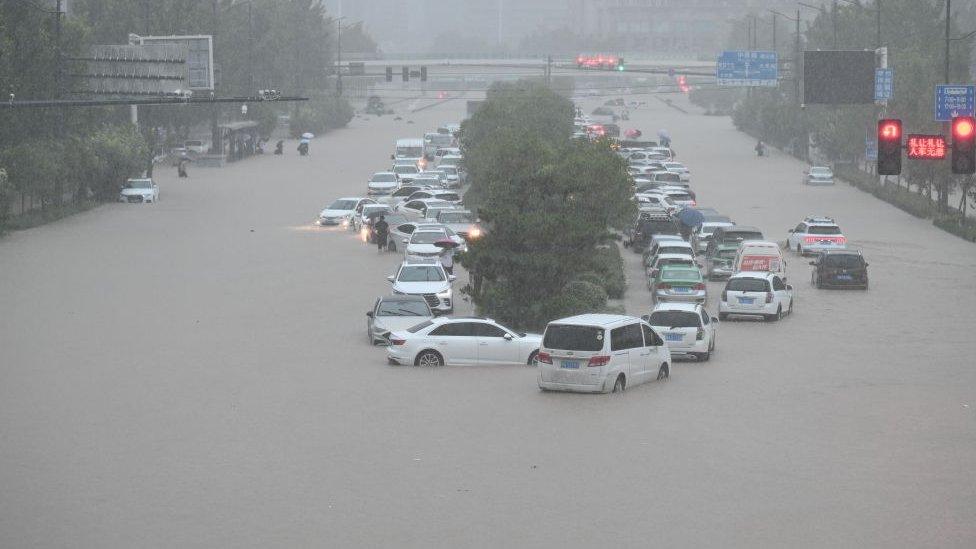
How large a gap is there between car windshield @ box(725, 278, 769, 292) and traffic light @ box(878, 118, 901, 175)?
13151 millimetres

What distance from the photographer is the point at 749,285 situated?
138ft

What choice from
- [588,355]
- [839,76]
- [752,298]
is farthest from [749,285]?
[839,76]

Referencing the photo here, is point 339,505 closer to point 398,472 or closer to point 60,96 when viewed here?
point 398,472

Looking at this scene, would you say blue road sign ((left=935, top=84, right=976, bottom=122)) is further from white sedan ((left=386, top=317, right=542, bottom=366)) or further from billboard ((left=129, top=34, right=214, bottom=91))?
billboard ((left=129, top=34, right=214, bottom=91))

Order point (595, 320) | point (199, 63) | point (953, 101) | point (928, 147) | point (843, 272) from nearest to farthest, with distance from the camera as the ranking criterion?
point (928, 147) < point (595, 320) < point (843, 272) < point (953, 101) < point (199, 63)

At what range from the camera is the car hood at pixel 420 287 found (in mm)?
42781

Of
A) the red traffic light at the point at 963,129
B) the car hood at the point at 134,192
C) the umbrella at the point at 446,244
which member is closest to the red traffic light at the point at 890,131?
the red traffic light at the point at 963,129

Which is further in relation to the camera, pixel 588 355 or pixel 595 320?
pixel 595 320

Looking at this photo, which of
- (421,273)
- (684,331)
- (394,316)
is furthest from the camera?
(421,273)

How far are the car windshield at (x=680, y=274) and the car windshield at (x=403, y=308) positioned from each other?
9032 mm

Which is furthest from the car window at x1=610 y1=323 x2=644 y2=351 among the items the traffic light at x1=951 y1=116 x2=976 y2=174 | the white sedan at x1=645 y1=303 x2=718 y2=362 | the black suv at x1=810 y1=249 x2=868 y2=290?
the black suv at x1=810 y1=249 x2=868 y2=290

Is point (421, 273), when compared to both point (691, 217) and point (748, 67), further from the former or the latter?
point (748, 67)

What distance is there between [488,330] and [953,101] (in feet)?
87.8

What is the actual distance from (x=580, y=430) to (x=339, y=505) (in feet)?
20.9
